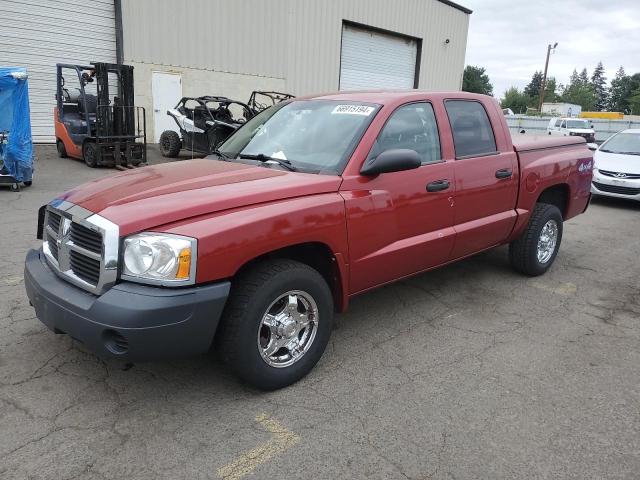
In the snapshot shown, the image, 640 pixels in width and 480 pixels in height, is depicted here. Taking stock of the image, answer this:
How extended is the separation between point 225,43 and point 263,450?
686 inches

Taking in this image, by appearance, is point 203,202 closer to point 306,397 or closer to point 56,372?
point 306,397

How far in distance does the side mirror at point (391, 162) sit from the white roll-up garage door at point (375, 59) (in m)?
19.1

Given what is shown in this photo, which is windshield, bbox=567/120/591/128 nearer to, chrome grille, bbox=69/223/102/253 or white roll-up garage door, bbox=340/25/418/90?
white roll-up garage door, bbox=340/25/418/90

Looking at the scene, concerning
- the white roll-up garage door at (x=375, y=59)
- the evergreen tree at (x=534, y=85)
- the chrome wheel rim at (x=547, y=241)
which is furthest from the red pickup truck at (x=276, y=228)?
the evergreen tree at (x=534, y=85)

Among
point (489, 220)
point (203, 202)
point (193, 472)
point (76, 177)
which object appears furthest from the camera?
point (76, 177)

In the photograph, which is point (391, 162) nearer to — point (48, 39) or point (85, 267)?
point (85, 267)

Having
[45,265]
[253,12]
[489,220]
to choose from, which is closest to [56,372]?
[45,265]

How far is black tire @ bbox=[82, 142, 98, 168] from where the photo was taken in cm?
1228

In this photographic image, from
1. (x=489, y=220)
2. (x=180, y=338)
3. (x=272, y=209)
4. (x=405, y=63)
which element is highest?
(x=405, y=63)

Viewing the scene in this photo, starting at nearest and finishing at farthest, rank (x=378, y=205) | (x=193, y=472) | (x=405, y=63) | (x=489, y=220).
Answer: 1. (x=193, y=472)
2. (x=378, y=205)
3. (x=489, y=220)
4. (x=405, y=63)

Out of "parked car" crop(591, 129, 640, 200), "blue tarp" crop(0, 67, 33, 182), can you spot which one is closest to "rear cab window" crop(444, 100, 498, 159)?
"parked car" crop(591, 129, 640, 200)

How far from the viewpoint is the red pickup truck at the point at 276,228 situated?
268 cm

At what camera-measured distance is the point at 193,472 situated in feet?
8.19

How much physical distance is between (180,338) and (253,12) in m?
17.8
